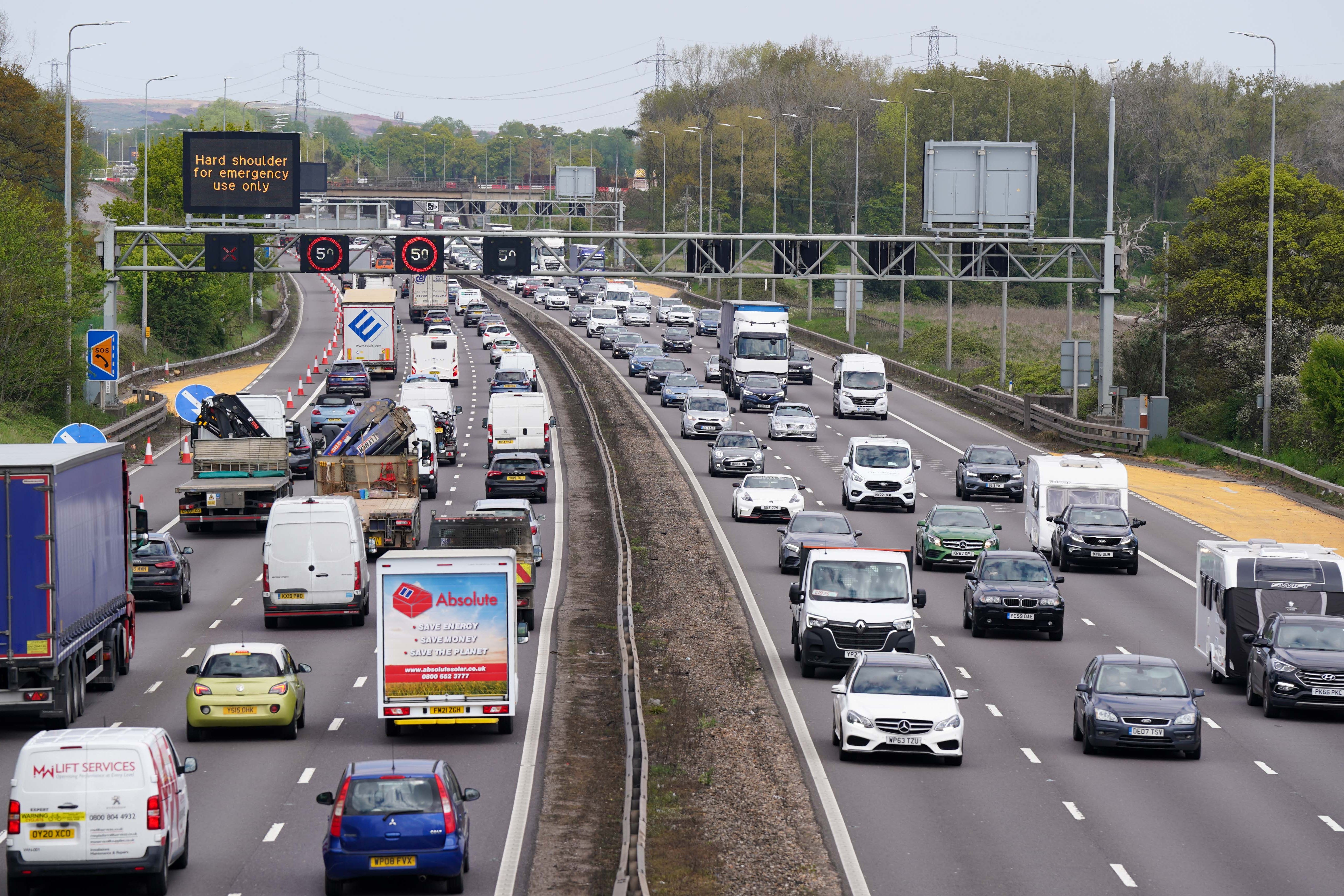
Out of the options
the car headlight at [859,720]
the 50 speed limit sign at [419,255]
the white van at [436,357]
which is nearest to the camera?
the car headlight at [859,720]

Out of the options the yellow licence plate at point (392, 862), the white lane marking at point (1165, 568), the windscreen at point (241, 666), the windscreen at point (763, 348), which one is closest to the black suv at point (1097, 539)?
the white lane marking at point (1165, 568)

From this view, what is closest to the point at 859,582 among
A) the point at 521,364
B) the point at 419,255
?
the point at 419,255

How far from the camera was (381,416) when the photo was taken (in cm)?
4484

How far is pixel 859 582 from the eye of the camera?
95.3ft

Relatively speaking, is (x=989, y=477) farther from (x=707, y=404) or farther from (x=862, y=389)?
(x=862, y=389)

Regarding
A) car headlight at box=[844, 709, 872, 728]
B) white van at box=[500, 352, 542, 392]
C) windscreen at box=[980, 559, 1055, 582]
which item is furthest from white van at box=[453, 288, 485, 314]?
car headlight at box=[844, 709, 872, 728]

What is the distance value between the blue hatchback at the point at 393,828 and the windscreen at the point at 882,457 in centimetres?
3173

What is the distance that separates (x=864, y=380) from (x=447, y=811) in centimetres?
5155

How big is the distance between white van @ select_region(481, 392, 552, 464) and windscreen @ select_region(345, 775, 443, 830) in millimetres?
37418

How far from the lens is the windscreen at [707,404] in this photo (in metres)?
62.4

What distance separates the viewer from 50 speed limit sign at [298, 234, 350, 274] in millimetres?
60906

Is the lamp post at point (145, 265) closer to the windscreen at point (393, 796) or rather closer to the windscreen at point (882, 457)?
the windscreen at point (882, 457)

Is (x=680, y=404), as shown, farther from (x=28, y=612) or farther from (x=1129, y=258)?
(x=1129, y=258)

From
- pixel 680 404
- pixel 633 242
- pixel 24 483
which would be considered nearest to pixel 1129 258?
pixel 633 242
